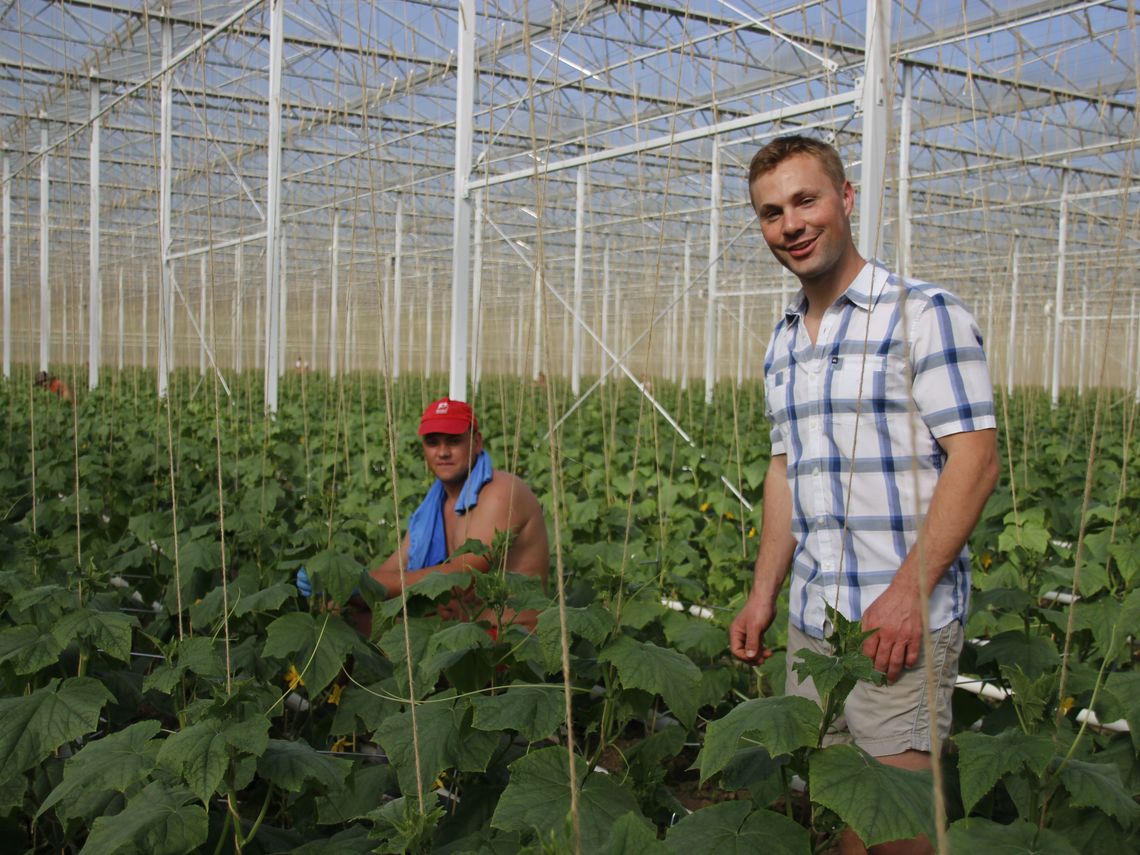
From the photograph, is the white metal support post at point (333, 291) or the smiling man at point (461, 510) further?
the white metal support post at point (333, 291)

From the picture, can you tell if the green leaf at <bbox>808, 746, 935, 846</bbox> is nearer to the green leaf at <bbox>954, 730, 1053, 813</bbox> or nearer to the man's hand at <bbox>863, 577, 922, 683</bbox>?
the green leaf at <bbox>954, 730, 1053, 813</bbox>

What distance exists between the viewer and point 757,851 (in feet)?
5.06

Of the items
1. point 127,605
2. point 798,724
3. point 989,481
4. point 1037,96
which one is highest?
point 1037,96

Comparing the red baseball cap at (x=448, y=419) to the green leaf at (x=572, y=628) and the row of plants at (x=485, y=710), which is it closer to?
the row of plants at (x=485, y=710)

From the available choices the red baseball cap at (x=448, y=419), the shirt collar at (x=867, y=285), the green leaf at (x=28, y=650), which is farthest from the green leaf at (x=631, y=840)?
the red baseball cap at (x=448, y=419)

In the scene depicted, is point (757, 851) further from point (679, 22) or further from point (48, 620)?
point (679, 22)

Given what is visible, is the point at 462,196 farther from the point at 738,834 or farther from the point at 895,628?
the point at 738,834

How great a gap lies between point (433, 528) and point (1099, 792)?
2.36 metres

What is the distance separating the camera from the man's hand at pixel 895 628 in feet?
5.98

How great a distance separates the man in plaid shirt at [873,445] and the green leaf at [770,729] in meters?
0.31

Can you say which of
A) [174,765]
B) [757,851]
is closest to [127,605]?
[174,765]

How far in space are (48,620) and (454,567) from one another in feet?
3.63

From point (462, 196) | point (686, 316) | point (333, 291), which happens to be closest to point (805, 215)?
point (462, 196)

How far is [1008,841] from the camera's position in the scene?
1487 mm
